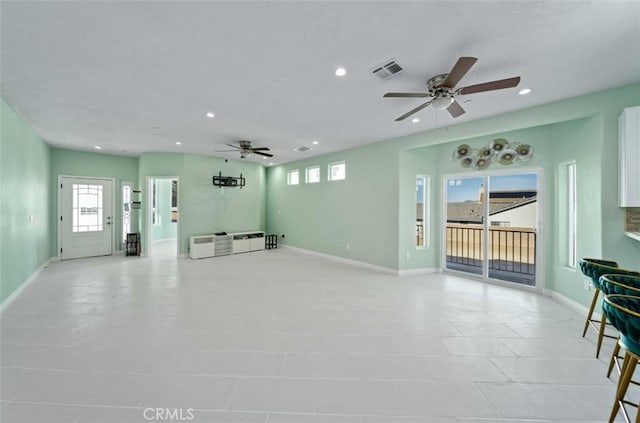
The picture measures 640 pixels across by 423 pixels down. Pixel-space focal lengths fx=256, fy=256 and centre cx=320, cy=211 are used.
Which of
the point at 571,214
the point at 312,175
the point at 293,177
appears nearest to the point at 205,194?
the point at 293,177

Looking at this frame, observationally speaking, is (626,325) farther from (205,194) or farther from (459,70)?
(205,194)

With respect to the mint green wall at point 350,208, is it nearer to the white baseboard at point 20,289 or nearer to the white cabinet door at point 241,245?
the white cabinet door at point 241,245

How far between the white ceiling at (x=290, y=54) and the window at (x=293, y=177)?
4.09m

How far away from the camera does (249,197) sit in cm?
874

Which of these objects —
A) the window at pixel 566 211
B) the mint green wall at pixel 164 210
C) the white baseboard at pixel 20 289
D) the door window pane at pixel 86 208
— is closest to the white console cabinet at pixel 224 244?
the door window pane at pixel 86 208

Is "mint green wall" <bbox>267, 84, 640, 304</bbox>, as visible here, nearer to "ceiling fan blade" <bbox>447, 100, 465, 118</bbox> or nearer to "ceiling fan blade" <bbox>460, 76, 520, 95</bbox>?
"ceiling fan blade" <bbox>447, 100, 465, 118</bbox>

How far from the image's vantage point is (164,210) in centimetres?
1062

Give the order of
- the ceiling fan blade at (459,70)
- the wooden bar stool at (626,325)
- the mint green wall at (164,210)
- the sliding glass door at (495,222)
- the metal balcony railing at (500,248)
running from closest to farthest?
the wooden bar stool at (626,325)
the ceiling fan blade at (459,70)
the sliding glass door at (495,222)
the metal balcony railing at (500,248)
the mint green wall at (164,210)

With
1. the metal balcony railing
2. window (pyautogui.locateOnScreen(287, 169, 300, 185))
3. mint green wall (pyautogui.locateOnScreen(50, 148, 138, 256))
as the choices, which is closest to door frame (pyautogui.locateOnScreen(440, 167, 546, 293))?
the metal balcony railing

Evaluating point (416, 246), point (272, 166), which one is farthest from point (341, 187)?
point (272, 166)

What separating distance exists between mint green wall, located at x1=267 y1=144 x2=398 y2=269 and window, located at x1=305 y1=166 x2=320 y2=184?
16 centimetres

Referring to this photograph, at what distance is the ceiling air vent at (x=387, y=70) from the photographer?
2.63 m

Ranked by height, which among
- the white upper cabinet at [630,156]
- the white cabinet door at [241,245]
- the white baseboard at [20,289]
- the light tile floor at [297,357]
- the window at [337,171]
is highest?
the window at [337,171]

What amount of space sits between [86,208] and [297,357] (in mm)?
7903
